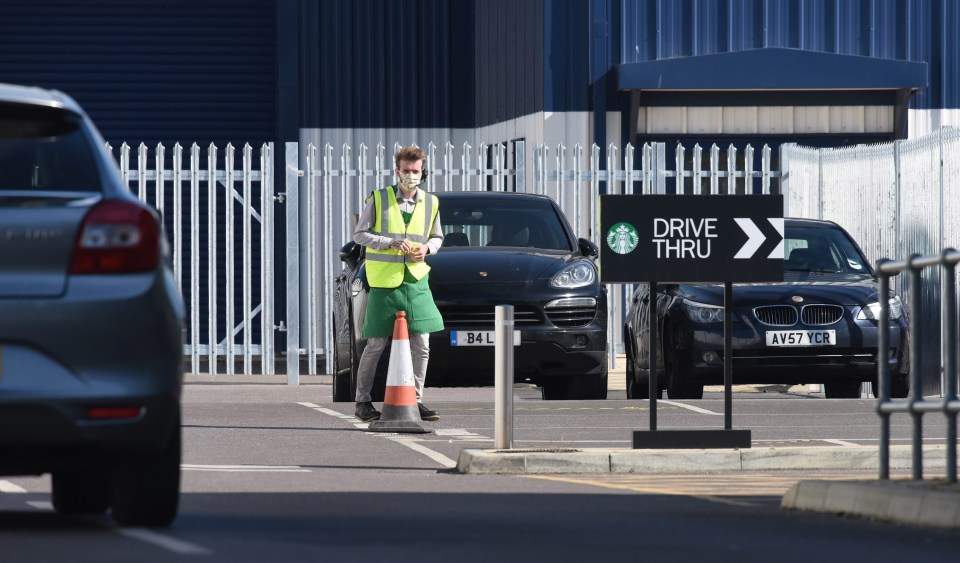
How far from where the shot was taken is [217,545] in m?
7.00

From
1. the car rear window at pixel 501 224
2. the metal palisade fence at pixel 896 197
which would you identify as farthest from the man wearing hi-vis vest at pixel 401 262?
the metal palisade fence at pixel 896 197

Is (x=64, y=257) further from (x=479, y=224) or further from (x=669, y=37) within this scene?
(x=669, y=37)

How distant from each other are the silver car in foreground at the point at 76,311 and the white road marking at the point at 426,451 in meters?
4.33

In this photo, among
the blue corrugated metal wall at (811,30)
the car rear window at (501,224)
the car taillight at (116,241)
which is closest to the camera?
the car taillight at (116,241)

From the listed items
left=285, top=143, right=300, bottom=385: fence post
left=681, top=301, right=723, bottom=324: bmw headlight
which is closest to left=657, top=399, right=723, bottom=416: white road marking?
left=681, top=301, right=723, bottom=324: bmw headlight

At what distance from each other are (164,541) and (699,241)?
5534mm

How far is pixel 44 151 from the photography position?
24.0 feet

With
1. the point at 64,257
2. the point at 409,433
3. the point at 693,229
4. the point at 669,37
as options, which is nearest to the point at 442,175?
the point at 669,37

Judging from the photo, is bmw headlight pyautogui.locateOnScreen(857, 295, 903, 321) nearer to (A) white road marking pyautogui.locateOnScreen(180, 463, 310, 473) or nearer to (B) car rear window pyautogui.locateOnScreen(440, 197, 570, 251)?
(B) car rear window pyautogui.locateOnScreen(440, 197, 570, 251)

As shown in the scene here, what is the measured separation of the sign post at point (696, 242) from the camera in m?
11.9

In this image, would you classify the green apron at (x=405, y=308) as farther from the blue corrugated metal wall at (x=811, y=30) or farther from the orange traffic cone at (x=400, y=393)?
the blue corrugated metal wall at (x=811, y=30)

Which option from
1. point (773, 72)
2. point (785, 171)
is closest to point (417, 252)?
point (785, 171)

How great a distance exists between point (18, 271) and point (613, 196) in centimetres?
540

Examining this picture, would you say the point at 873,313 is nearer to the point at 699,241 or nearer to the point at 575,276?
the point at 575,276
